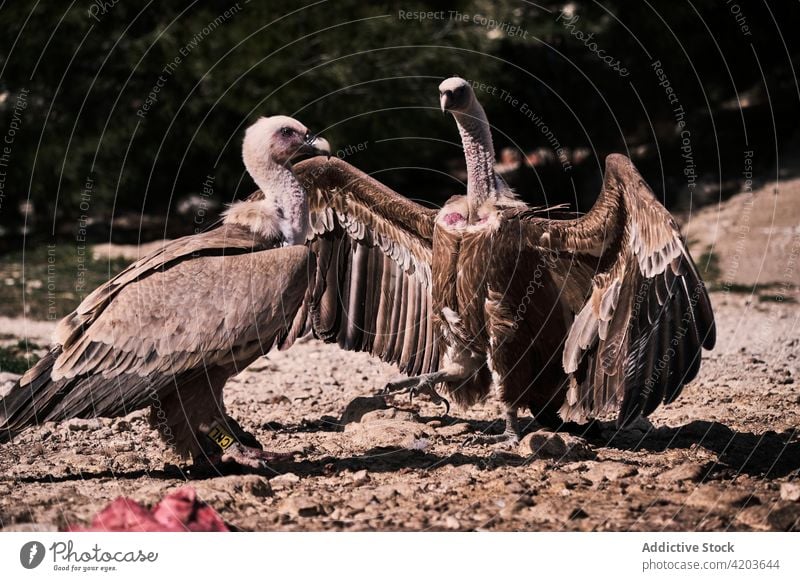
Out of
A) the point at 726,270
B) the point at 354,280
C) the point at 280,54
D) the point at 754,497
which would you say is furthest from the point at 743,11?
the point at 754,497

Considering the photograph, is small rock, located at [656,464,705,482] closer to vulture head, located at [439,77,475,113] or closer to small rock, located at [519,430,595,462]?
small rock, located at [519,430,595,462]

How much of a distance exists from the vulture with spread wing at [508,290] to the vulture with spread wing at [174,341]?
1.25 m

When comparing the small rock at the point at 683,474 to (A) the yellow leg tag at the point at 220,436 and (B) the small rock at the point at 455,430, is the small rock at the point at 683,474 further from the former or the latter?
(A) the yellow leg tag at the point at 220,436

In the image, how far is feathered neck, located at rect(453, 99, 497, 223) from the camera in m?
8.70

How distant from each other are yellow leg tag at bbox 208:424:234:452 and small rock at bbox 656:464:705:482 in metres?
3.13

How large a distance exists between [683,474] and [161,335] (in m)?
3.76

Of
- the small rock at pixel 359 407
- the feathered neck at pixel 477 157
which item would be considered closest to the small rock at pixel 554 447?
the small rock at pixel 359 407

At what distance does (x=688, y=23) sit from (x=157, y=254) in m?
14.2

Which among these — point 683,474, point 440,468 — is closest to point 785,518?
point 683,474

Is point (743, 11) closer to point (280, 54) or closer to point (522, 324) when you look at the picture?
point (280, 54)

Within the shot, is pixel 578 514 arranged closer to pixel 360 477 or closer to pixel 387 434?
pixel 360 477

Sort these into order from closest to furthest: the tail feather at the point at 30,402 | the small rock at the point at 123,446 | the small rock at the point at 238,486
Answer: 1. the small rock at the point at 238,486
2. the tail feather at the point at 30,402
3. the small rock at the point at 123,446

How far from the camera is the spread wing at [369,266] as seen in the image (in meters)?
9.21

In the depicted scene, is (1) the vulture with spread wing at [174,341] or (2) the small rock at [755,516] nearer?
(2) the small rock at [755,516]
